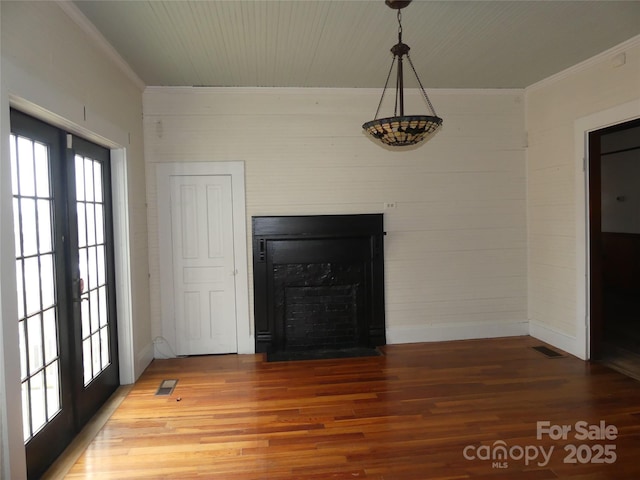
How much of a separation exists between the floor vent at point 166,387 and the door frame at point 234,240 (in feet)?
2.33

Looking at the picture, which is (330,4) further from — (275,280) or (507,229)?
(507,229)

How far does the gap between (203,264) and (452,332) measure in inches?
117

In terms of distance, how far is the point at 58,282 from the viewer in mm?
2756

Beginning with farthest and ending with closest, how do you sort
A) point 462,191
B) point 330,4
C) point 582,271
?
point 462,191, point 582,271, point 330,4

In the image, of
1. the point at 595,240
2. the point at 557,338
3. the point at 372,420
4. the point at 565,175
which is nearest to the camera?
the point at 372,420

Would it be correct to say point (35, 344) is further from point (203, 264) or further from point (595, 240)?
point (595, 240)

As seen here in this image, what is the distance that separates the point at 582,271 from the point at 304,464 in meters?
3.32

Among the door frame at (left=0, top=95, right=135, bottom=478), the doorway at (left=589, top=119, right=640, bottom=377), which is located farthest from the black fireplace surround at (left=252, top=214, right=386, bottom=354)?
the doorway at (left=589, top=119, right=640, bottom=377)

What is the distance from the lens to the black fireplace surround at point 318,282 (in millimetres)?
4539

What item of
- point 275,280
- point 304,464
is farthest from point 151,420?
point 275,280

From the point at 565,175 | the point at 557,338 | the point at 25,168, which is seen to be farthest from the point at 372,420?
the point at 565,175

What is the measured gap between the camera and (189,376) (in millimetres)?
3973

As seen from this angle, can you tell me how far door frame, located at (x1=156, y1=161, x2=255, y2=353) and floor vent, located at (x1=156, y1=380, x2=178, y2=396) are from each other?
0.71 m

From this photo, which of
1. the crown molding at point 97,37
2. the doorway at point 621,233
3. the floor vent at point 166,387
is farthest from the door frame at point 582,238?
the crown molding at point 97,37
